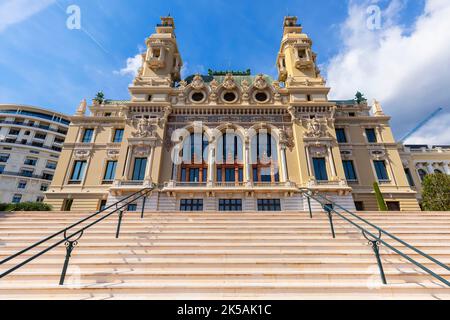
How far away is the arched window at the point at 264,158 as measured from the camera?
22906 millimetres

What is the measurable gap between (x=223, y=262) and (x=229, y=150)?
695 inches

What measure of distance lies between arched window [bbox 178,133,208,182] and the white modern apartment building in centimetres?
3996

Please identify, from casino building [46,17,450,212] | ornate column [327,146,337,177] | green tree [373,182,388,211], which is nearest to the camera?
green tree [373,182,388,211]

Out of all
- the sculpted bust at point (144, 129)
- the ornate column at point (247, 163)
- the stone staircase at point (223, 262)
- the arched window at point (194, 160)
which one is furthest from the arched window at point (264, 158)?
the sculpted bust at point (144, 129)

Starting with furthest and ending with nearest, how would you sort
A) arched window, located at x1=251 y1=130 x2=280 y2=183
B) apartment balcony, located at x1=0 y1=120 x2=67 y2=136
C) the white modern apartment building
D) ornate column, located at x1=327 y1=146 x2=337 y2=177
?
1. apartment balcony, located at x1=0 y1=120 x2=67 y2=136
2. the white modern apartment building
3. arched window, located at x1=251 y1=130 x2=280 y2=183
4. ornate column, located at x1=327 y1=146 x2=337 y2=177

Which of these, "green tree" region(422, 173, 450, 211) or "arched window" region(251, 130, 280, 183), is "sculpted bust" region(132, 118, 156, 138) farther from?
"green tree" region(422, 173, 450, 211)

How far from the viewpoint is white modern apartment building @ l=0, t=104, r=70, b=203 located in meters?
43.9

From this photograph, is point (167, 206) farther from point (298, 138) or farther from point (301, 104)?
point (301, 104)

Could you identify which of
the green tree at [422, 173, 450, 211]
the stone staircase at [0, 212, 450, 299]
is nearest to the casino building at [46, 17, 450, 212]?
the green tree at [422, 173, 450, 211]

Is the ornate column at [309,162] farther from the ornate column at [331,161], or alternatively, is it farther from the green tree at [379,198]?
the green tree at [379,198]

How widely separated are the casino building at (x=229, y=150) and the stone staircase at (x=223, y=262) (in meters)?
10.0

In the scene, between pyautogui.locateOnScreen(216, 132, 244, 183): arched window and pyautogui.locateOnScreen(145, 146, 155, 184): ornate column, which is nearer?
pyautogui.locateOnScreen(145, 146, 155, 184): ornate column

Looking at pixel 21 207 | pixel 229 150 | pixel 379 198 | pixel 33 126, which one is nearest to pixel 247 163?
pixel 229 150

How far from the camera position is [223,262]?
22.6 ft
